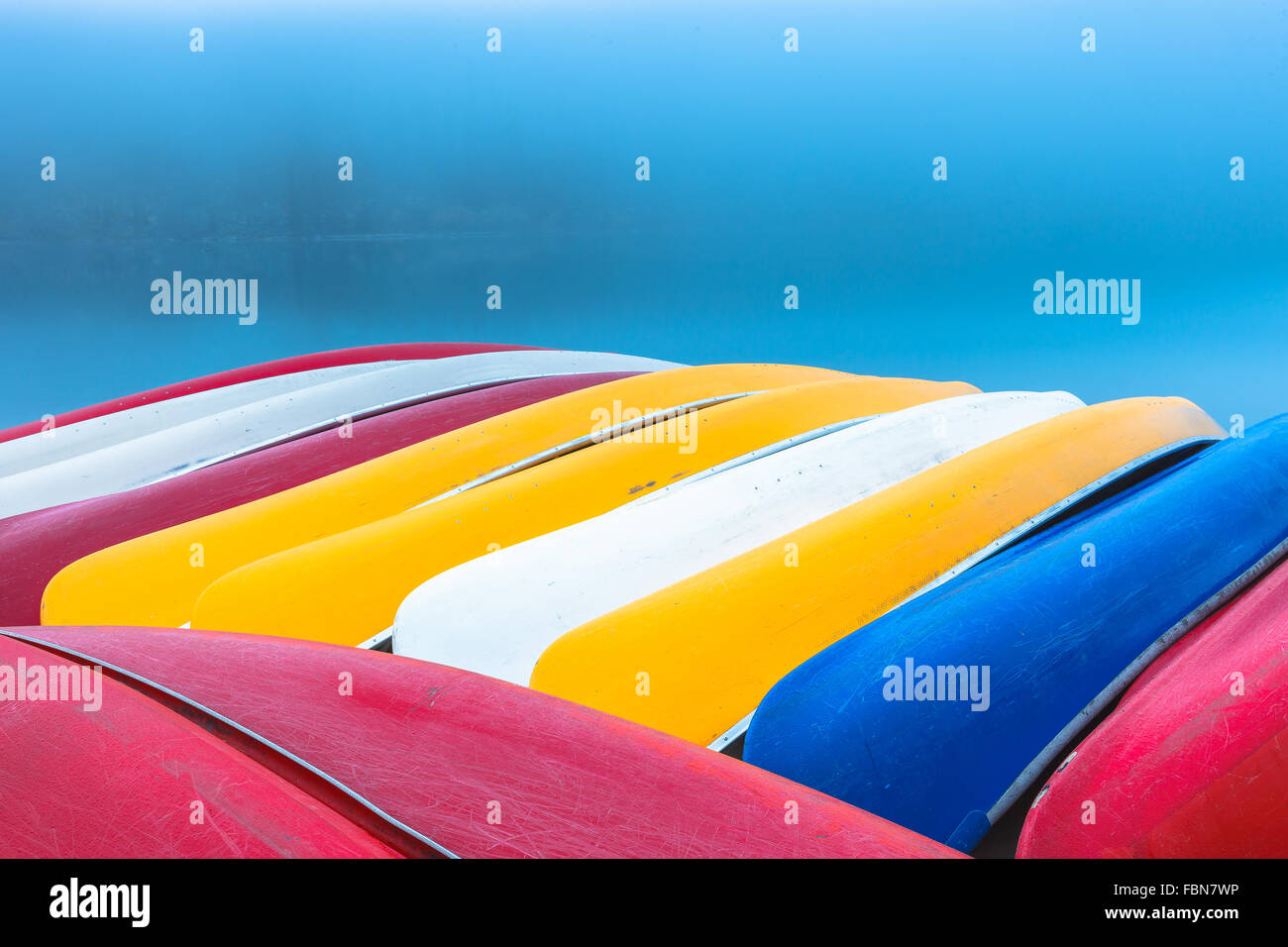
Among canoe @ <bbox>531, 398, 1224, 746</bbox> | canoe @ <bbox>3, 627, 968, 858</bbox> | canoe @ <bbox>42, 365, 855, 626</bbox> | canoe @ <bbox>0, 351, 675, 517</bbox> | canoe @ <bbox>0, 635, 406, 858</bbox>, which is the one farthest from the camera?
canoe @ <bbox>0, 351, 675, 517</bbox>

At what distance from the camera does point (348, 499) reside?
243 centimetres

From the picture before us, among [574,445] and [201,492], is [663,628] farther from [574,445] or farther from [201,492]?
[201,492]

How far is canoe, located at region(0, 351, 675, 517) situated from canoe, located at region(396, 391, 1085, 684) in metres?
1.28

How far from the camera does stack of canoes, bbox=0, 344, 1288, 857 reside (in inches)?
44.6

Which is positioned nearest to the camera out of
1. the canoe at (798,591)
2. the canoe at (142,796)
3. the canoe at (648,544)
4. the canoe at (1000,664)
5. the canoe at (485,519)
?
the canoe at (142,796)

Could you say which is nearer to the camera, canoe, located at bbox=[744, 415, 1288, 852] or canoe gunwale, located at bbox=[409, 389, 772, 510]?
canoe, located at bbox=[744, 415, 1288, 852]

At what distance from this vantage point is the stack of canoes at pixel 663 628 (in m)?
1.13

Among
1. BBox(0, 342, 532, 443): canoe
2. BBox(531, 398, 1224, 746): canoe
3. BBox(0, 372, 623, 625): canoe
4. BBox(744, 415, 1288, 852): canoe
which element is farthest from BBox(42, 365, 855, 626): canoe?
BBox(0, 342, 532, 443): canoe

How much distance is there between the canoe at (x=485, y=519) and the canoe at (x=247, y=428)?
3.09 ft

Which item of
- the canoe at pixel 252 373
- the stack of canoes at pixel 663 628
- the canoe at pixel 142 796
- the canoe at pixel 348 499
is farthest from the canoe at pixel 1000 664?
the canoe at pixel 252 373

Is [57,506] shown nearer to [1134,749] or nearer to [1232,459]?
[1134,749]

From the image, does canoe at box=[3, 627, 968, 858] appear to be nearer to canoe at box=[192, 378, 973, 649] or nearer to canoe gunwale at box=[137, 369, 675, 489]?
canoe at box=[192, 378, 973, 649]

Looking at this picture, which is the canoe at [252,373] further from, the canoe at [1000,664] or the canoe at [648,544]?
the canoe at [1000,664]
